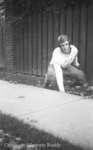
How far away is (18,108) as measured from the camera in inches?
171

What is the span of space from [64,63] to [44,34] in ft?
4.74

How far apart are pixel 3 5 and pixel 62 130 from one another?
5.00 meters

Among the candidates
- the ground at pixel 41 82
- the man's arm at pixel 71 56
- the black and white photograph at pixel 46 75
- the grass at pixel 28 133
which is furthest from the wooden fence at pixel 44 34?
the grass at pixel 28 133

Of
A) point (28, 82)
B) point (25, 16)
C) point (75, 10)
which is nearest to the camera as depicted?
point (75, 10)

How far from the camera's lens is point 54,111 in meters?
4.10

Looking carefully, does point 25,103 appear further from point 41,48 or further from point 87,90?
point 41,48

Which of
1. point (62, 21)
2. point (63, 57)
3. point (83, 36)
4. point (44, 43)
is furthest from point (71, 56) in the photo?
point (44, 43)

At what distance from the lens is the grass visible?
9.48 feet

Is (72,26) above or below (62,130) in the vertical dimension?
above

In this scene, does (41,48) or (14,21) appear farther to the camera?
(14,21)

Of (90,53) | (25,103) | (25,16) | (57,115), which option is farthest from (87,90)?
(25,16)

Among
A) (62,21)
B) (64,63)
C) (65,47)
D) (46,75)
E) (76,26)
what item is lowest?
(46,75)

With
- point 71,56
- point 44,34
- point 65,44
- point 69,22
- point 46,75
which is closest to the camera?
point 65,44

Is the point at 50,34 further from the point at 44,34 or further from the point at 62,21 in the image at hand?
the point at 62,21
